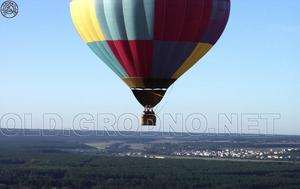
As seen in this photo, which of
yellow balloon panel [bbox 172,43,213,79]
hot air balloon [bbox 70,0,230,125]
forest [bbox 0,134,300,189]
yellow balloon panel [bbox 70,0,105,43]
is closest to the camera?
hot air balloon [bbox 70,0,230,125]

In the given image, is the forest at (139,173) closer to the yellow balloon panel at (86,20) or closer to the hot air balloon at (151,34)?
the yellow balloon panel at (86,20)

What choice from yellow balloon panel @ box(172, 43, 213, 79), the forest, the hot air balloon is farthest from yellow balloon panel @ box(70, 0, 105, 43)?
the forest

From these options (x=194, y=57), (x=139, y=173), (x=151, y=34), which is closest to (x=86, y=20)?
(x=151, y=34)

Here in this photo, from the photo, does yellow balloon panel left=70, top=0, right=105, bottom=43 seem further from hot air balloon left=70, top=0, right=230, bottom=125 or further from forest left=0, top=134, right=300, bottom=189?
forest left=0, top=134, right=300, bottom=189

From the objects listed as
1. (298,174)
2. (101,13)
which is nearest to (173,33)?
(101,13)

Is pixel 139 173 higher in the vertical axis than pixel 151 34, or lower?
lower

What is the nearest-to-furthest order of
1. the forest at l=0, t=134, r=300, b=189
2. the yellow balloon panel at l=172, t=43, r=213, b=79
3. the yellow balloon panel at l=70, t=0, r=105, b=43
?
the yellow balloon panel at l=70, t=0, r=105, b=43
the yellow balloon panel at l=172, t=43, r=213, b=79
the forest at l=0, t=134, r=300, b=189

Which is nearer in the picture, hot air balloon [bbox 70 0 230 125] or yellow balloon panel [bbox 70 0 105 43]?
hot air balloon [bbox 70 0 230 125]

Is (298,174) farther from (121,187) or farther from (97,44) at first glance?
(97,44)

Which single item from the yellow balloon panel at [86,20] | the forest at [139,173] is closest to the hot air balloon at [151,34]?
the yellow balloon panel at [86,20]

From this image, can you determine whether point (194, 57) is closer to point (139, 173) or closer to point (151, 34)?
point (151, 34)
